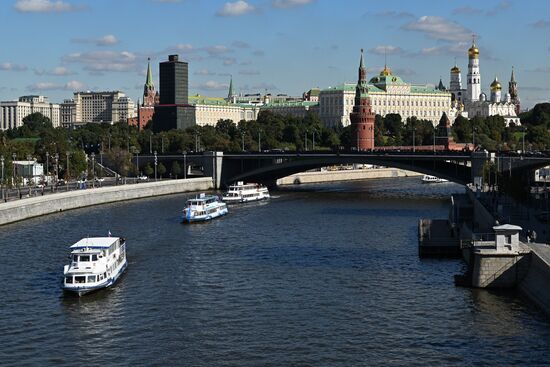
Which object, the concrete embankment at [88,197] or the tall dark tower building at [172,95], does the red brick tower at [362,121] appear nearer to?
the concrete embankment at [88,197]

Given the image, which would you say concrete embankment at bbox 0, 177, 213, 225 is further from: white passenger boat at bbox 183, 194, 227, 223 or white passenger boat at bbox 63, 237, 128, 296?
white passenger boat at bbox 63, 237, 128, 296

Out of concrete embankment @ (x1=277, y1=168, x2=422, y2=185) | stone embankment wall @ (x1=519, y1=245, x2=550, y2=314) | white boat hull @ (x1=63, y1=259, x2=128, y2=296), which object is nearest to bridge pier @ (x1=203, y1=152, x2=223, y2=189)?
concrete embankment @ (x1=277, y1=168, x2=422, y2=185)

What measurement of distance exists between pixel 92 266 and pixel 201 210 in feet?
83.0

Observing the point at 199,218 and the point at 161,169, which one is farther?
the point at 161,169

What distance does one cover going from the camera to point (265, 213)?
69375mm

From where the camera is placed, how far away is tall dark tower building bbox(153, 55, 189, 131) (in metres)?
193

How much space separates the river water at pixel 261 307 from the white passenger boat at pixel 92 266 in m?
0.51

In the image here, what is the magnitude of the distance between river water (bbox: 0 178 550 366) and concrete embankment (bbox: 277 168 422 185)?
5375 cm

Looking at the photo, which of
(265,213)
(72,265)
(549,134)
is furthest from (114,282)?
(549,134)

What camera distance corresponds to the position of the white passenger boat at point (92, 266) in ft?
122

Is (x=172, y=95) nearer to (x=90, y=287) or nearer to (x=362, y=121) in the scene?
(x=362, y=121)

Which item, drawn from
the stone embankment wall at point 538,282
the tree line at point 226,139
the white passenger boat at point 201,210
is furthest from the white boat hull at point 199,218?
the tree line at point 226,139

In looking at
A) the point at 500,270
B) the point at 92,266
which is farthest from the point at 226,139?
the point at 500,270

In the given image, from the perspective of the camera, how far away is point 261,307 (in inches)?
1362
